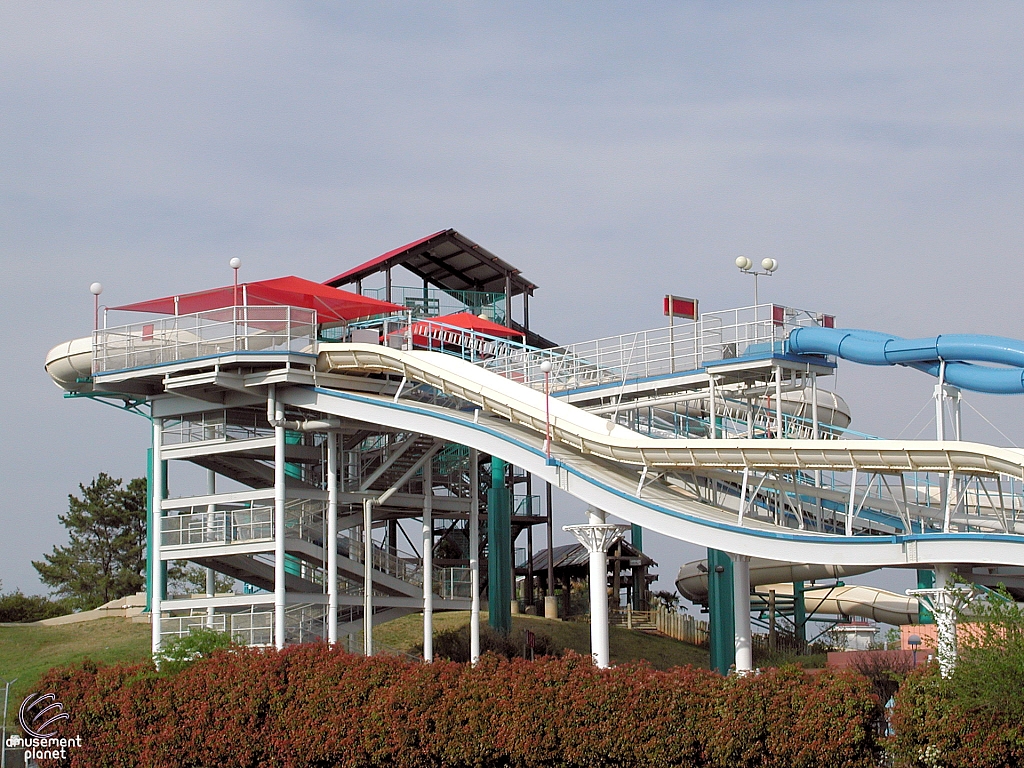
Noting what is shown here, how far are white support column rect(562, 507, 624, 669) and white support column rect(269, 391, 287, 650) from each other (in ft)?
37.8

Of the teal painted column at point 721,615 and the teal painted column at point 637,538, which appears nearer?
the teal painted column at point 721,615

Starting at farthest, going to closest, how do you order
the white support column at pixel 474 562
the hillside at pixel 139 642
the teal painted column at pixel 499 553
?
the teal painted column at pixel 499 553 < the hillside at pixel 139 642 < the white support column at pixel 474 562

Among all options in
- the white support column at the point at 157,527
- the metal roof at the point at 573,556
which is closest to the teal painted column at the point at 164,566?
the white support column at the point at 157,527

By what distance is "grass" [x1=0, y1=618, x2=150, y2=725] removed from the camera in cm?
5191

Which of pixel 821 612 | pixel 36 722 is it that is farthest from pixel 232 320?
pixel 821 612

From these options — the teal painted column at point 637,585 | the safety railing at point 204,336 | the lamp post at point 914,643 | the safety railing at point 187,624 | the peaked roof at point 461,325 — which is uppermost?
the peaked roof at point 461,325

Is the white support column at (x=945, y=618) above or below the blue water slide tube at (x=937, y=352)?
below

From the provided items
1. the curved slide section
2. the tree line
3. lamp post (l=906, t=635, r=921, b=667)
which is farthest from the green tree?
lamp post (l=906, t=635, r=921, b=667)

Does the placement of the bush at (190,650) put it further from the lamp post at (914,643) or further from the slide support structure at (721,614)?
the lamp post at (914,643)

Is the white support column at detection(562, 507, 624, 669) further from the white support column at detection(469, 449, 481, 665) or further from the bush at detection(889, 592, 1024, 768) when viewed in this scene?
the bush at detection(889, 592, 1024, 768)

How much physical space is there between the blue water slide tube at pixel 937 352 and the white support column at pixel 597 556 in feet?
25.5

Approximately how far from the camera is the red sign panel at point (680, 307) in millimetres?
47375

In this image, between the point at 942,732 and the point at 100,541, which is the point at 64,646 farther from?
the point at 942,732

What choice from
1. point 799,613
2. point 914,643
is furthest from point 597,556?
point 799,613
